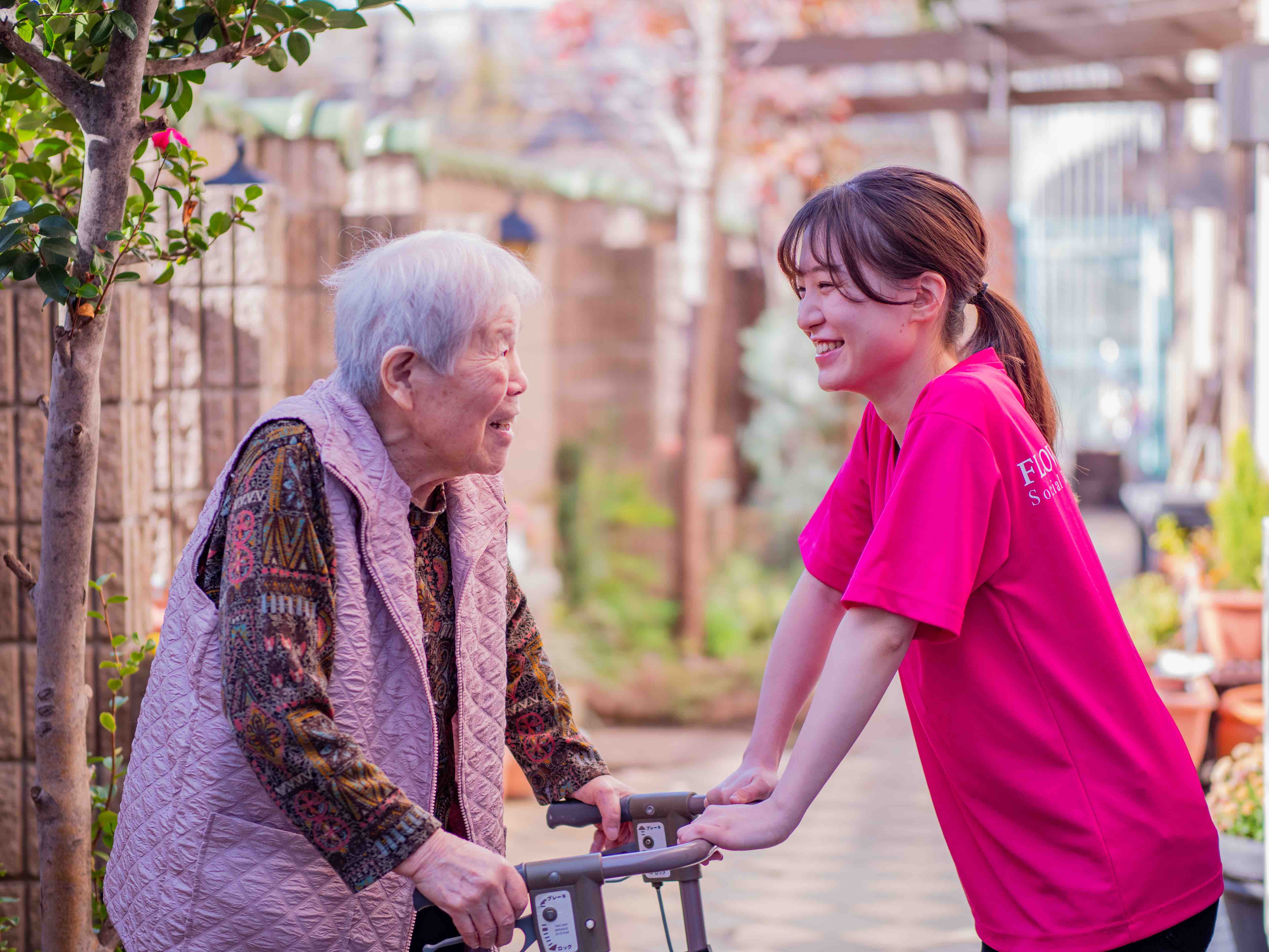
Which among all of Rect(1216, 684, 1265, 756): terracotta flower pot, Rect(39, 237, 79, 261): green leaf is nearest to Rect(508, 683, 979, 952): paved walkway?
Rect(1216, 684, 1265, 756): terracotta flower pot

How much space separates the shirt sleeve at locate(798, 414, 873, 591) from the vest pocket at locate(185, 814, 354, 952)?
0.78 meters

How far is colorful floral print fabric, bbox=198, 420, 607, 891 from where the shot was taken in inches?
58.1

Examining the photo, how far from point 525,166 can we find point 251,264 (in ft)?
17.6

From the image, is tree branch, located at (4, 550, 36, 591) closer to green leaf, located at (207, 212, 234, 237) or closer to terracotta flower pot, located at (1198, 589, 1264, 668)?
green leaf, located at (207, 212, 234, 237)

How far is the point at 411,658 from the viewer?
162 cm

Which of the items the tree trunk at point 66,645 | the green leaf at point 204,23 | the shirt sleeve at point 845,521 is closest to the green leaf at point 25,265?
the tree trunk at point 66,645

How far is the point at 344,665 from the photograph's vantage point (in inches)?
61.9

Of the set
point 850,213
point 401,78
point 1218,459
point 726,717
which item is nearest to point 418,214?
point 726,717

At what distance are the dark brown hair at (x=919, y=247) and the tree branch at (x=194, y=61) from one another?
0.89 meters

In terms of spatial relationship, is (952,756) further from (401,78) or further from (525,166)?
(401,78)

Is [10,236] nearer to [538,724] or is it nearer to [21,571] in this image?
[21,571]

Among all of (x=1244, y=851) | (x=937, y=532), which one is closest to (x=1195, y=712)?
(x=1244, y=851)

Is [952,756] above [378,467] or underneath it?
underneath

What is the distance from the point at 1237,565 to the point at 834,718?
4863mm
